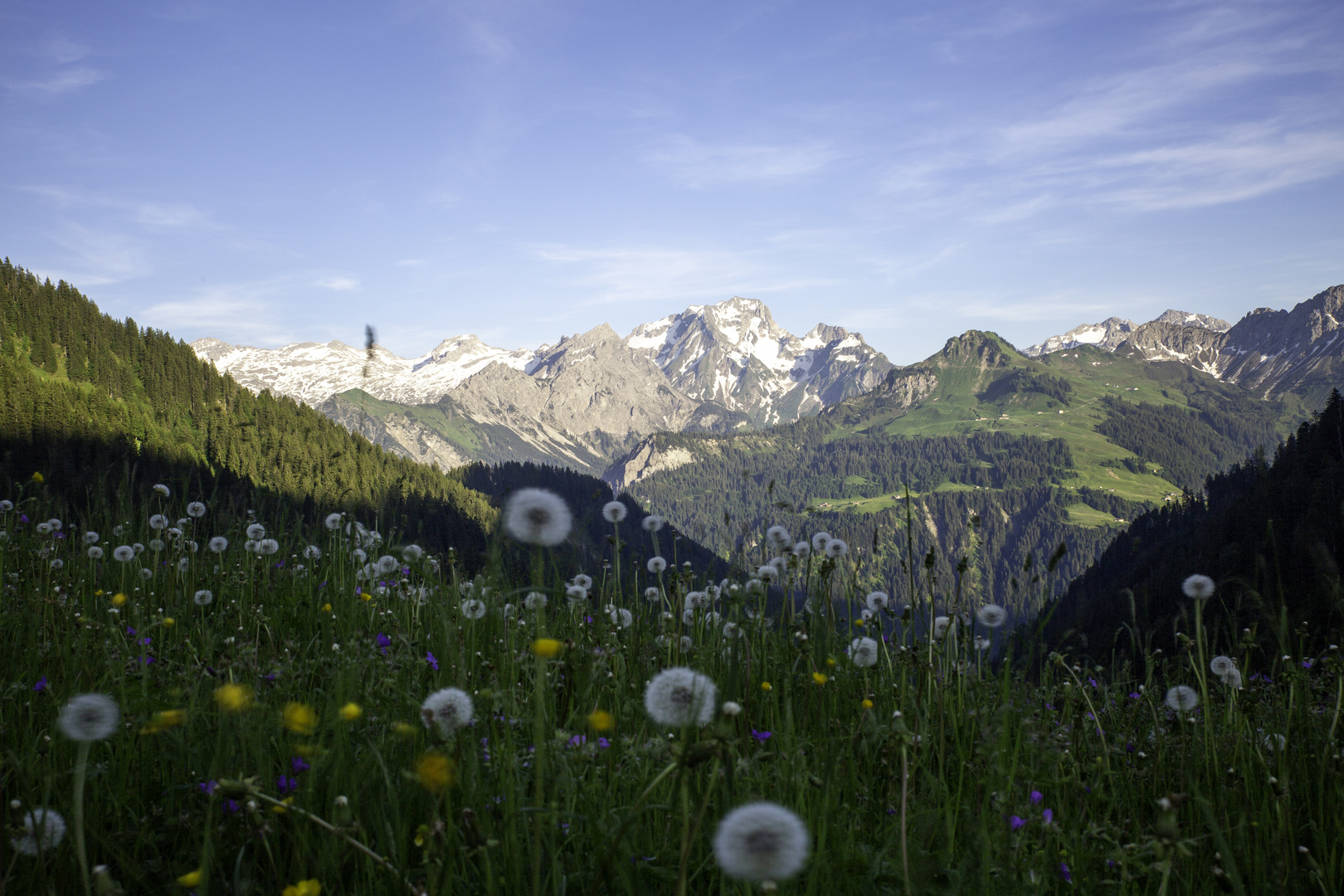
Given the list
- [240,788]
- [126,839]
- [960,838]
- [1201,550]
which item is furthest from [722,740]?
[1201,550]

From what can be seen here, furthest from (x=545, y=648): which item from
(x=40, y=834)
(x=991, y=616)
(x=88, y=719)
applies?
(x=991, y=616)

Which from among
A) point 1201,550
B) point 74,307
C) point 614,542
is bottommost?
point 1201,550

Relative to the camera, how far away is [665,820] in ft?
9.29

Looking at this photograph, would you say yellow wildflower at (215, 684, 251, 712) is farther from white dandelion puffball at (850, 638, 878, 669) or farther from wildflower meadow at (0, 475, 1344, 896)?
white dandelion puffball at (850, 638, 878, 669)

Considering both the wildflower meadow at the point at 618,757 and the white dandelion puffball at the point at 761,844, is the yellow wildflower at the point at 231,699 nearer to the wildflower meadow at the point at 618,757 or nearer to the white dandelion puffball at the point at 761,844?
the wildflower meadow at the point at 618,757

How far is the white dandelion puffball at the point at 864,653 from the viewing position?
4.07 metres

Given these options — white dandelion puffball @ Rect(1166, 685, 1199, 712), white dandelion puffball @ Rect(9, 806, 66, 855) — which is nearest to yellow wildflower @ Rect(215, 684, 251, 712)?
white dandelion puffball @ Rect(9, 806, 66, 855)

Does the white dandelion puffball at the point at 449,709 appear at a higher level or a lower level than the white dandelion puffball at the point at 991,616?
higher

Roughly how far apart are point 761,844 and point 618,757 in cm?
195

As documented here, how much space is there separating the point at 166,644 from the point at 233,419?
4944 inches

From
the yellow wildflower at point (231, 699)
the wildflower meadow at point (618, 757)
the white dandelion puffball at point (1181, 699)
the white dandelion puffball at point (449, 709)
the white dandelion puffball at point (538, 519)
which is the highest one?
the white dandelion puffball at point (538, 519)

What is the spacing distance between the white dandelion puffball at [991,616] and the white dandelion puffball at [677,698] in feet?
8.99

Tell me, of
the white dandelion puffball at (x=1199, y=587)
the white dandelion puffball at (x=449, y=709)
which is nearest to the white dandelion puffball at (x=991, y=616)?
the white dandelion puffball at (x=1199, y=587)

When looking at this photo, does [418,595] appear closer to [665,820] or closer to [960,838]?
[665,820]
